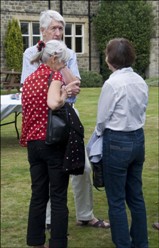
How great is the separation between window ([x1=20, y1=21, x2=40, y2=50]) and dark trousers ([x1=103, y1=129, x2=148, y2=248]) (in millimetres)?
20343

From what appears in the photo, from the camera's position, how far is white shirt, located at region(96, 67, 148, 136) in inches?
136

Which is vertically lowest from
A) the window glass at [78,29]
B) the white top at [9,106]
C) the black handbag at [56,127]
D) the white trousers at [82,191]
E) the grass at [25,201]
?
the grass at [25,201]

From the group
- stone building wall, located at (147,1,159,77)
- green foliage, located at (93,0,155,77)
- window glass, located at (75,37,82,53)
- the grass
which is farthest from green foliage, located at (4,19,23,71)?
the grass

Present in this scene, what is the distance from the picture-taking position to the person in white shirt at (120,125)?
11.4ft

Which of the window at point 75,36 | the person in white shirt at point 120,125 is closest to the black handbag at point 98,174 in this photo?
the person in white shirt at point 120,125

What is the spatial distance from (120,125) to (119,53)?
0.52 metres

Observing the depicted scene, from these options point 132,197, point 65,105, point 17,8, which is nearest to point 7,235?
point 132,197

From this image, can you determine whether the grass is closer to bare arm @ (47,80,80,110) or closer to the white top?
the white top

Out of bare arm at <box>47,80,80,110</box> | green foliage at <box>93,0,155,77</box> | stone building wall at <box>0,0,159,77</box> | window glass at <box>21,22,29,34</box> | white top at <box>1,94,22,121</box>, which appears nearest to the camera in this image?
bare arm at <box>47,80,80,110</box>

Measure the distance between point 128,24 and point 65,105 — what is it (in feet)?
75.4

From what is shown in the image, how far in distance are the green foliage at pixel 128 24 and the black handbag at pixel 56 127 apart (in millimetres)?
22529

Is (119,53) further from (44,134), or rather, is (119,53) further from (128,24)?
(128,24)

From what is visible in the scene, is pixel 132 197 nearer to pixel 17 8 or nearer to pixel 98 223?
pixel 98 223

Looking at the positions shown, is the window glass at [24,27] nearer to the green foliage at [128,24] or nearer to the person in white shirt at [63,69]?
the green foliage at [128,24]
